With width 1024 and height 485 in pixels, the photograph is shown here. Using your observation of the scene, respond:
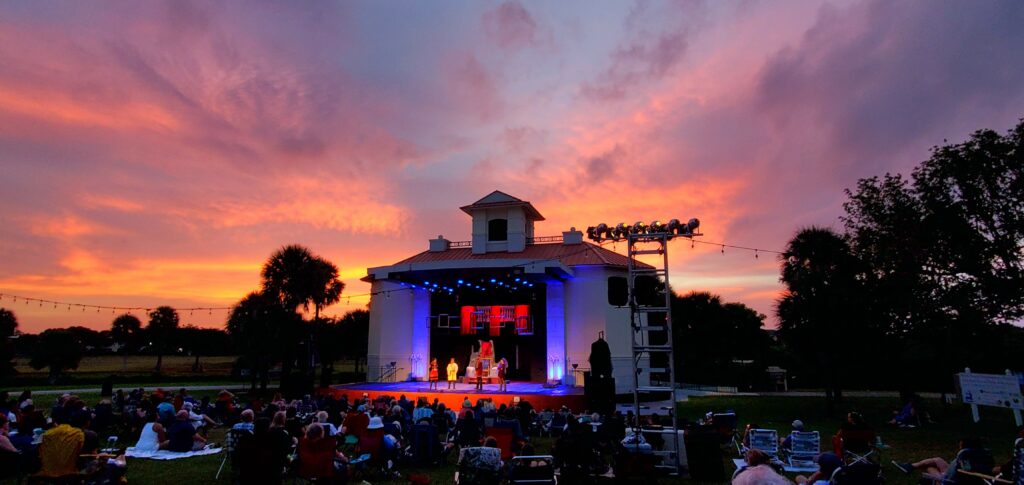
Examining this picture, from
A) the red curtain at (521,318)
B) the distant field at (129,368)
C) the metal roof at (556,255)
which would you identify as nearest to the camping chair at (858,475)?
the metal roof at (556,255)

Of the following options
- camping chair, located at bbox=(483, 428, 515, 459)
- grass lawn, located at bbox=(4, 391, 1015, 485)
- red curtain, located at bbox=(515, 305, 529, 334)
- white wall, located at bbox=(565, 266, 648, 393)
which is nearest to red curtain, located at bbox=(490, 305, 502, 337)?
red curtain, located at bbox=(515, 305, 529, 334)

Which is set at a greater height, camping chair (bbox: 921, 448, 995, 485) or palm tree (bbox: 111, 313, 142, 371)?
palm tree (bbox: 111, 313, 142, 371)

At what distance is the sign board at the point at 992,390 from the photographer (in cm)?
1403

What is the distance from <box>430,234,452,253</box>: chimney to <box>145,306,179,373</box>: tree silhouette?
124ft

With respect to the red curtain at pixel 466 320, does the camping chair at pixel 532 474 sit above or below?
below

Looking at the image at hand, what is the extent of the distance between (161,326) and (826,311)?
58810 millimetres

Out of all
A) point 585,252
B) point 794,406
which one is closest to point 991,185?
point 794,406

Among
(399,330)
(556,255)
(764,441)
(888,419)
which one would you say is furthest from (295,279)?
(888,419)

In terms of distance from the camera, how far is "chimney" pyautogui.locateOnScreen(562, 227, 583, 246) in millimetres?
30922

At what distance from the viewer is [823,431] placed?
48.9 ft

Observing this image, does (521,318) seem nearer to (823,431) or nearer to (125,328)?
(823,431)

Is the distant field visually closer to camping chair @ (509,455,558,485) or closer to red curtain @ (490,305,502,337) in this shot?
red curtain @ (490,305,502,337)

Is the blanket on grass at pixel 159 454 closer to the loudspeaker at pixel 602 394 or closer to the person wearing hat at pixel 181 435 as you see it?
the person wearing hat at pixel 181 435

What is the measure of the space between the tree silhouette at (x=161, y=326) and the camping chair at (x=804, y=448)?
6032cm
